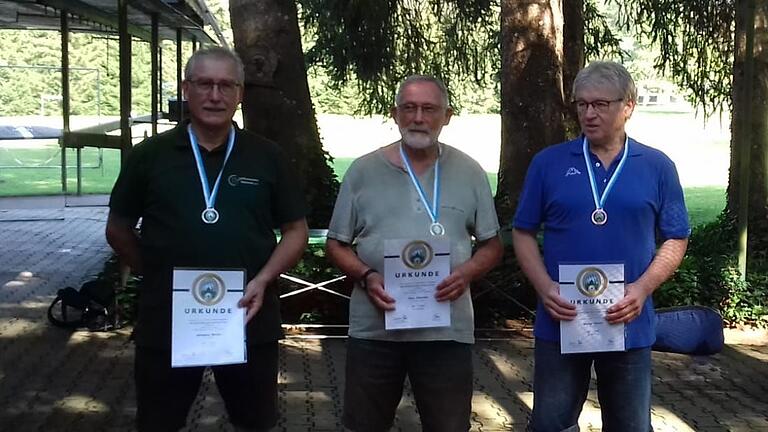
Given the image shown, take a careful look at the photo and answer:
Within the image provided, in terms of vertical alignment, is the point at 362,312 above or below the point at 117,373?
above

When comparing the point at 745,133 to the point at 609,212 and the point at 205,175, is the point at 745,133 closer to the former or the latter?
the point at 609,212

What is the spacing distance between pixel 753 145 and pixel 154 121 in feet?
22.4

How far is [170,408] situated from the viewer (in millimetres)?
3545

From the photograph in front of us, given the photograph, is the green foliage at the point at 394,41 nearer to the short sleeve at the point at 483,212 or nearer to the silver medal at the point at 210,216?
the short sleeve at the point at 483,212

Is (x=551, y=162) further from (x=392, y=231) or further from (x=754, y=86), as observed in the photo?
(x=754, y=86)

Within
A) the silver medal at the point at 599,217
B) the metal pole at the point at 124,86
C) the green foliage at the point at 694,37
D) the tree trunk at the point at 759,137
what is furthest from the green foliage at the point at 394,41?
the silver medal at the point at 599,217

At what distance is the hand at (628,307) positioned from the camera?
3.46 m

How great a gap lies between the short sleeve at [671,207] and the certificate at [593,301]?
0.26m

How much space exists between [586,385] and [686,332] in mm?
516

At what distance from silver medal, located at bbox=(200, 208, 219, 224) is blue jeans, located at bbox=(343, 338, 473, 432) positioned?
731mm

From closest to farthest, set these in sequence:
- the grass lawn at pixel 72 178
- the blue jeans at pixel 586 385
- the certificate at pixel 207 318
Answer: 1. the certificate at pixel 207 318
2. the blue jeans at pixel 586 385
3. the grass lawn at pixel 72 178

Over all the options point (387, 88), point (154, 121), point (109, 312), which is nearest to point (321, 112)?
point (387, 88)

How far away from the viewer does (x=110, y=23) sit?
1052 cm

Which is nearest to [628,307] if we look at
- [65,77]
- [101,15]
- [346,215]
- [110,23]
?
[346,215]
